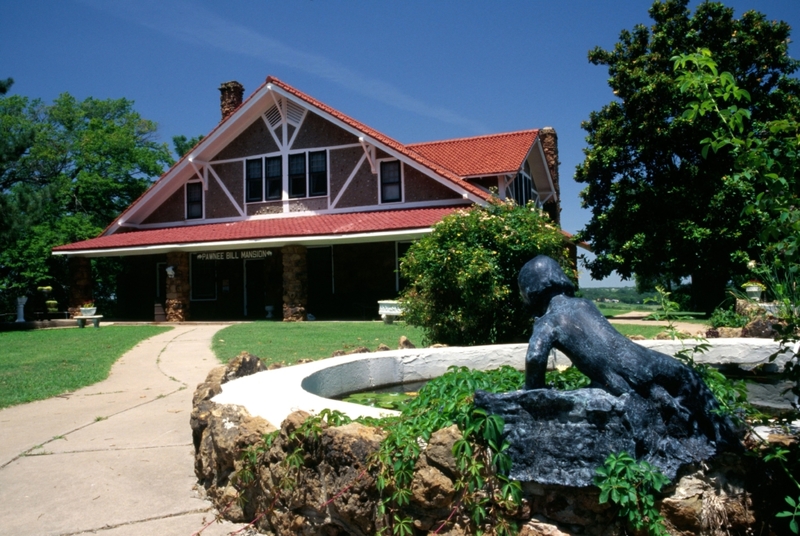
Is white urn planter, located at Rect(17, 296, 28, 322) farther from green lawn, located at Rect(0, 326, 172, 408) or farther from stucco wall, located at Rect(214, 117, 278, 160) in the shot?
stucco wall, located at Rect(214, 117, 278, 160)

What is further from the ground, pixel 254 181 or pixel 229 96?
pixel 229 96

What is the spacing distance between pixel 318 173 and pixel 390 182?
114 inches

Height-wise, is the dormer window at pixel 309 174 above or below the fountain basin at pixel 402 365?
above

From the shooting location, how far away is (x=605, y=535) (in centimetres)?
309

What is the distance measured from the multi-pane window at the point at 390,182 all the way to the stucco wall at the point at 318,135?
153 cm

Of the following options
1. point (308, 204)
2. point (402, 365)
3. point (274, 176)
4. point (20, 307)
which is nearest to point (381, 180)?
point (308, 204)

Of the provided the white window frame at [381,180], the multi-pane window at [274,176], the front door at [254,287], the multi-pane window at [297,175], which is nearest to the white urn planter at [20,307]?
the front door at [254,287]

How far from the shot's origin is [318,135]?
23.8m

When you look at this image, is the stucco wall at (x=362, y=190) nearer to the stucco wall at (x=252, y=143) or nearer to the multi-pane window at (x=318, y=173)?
the multi-pane window at (x=318, y=173)

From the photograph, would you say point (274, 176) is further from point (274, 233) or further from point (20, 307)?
point (20, 307)

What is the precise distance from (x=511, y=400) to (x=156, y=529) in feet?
8.22

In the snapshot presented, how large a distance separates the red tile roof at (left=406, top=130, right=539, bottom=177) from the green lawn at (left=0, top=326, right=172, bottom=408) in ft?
37.7

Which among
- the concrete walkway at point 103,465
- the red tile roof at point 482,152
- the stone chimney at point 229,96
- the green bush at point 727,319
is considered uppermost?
the stone chimney at point 229,96

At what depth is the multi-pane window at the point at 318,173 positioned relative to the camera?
2377 cm
